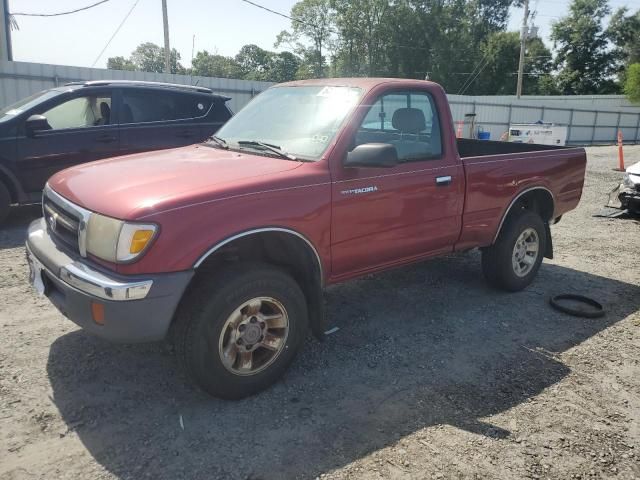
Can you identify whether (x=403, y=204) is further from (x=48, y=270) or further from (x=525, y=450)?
(x=48, y=270)

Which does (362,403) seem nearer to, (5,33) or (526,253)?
(526,253)

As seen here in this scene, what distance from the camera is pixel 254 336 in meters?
3.18

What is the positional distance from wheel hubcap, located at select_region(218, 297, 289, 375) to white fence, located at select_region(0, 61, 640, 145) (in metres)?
10.8

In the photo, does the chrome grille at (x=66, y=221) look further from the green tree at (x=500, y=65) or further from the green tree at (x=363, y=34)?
the green tree at (x=500, y=65)

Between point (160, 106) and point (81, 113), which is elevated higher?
point (160, 106)

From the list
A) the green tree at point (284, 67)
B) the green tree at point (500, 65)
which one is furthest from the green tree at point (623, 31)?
the green tree at point (284, 67)

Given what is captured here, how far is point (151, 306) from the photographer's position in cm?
271

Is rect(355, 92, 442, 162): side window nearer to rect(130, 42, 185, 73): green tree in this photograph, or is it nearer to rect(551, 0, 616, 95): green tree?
rect(551, 0, 616, 95): green tree

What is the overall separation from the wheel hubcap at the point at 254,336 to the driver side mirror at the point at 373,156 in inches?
41.8

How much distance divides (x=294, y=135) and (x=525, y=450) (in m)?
2.50

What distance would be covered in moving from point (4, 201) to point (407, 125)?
210 inches

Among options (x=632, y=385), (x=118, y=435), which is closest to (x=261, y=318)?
(x=118, y=435)

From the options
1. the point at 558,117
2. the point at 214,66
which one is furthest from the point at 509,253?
the point at 214,66

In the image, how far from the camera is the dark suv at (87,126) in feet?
21.5
